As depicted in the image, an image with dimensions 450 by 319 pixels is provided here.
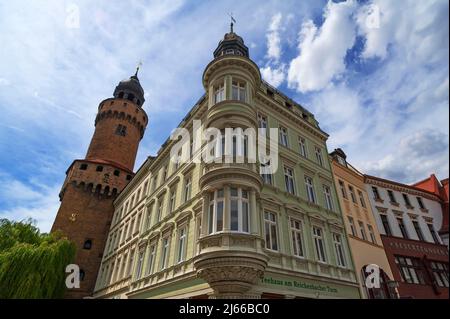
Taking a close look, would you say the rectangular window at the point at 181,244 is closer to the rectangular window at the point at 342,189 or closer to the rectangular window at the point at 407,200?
the rectangular window at the point at 342,189

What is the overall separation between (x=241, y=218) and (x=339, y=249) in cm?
906

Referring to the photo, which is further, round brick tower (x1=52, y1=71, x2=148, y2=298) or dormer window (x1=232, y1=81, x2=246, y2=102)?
round brick tower (x1=52, y1=71, x2=148, y2=298)

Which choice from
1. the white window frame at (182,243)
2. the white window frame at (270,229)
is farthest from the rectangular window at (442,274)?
the white window frame at (182,243)

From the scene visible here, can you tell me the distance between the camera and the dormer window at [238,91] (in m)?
16.0

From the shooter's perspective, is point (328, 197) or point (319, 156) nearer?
point (328, 197)

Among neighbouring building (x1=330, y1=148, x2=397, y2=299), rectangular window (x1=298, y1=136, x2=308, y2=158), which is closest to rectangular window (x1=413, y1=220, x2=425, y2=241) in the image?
neighbouring building (x1=330, y1=148, x2=397, y2=299)

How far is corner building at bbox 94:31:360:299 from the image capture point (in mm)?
11422

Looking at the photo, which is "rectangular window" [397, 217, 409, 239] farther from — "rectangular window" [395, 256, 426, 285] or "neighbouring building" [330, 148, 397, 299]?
"neighbouring building" [330, 148, 397, 299]

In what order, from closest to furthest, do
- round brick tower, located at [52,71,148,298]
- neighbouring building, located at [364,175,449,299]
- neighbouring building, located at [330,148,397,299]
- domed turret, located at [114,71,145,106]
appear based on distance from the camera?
neighbouring building, located at [330,148,397,299]
neighbouring building, located at [364,175,449,299]
round brick tower, located at [52,71,148,298]
domed turret, located at [114,71,145,106]

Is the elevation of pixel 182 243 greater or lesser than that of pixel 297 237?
lesser

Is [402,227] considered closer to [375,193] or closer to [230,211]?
[375,193]

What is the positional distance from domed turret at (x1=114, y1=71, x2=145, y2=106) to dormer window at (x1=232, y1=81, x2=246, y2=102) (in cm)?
3450

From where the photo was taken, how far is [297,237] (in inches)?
587

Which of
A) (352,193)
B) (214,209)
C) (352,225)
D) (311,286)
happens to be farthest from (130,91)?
(311,286)
